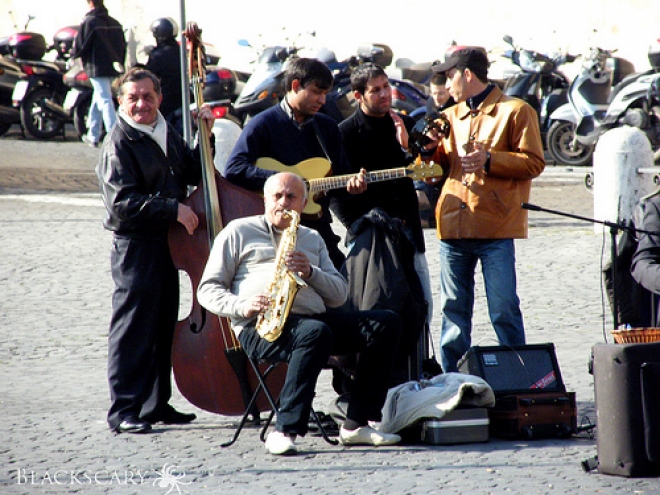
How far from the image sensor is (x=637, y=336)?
16.8 feet

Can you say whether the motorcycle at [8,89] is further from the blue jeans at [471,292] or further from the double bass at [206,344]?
the blue jeans at [471,292]

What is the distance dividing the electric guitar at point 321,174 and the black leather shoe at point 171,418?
48.0 inches

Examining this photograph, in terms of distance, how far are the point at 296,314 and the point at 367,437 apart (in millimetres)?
681

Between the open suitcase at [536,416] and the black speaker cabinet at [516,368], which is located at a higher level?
the black speaker cabinet at [516,368]

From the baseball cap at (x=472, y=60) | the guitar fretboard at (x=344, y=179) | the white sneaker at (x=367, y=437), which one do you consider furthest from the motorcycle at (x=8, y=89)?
the white sneaker at (x=367, y=437)

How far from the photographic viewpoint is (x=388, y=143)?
662 cm

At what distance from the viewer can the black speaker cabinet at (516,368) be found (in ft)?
19.9

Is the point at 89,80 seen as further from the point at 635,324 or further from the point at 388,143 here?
the point at 635,324

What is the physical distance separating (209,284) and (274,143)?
965 millimetres

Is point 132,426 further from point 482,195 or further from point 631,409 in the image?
point 631,409

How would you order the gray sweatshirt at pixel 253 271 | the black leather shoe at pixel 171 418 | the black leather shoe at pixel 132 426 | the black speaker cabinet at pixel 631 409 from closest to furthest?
the black speaker cabinet at pixel 631 409
the gray sweatshirt at pixel 253 271
the black leather shoe at pixel 132 426
the black leather shoe at pixel 171 418

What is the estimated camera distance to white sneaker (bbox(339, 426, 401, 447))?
5.73 metres

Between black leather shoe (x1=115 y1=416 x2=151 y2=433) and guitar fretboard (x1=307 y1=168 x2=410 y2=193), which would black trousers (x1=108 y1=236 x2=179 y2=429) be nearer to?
black leather shoe (x1=115 y1=416 x2=151 y2=433)

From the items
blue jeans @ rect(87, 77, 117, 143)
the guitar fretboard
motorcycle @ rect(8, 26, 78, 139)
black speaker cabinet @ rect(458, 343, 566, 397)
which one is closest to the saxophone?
the guitar fretboard
